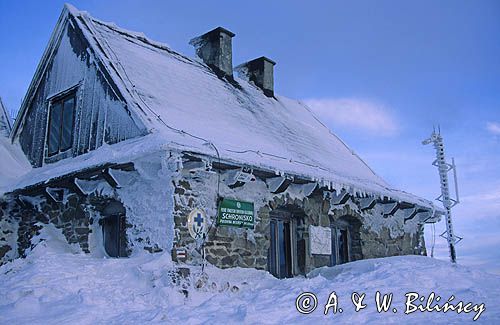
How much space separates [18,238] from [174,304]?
194 inches

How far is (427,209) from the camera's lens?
1371 centimetres

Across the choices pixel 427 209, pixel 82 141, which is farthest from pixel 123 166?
pixel 427 209

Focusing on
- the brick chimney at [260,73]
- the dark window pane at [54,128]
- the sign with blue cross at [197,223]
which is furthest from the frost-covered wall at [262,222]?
the brick chimney at [260,73]

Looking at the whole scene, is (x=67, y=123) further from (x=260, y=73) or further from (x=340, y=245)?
(x=340, y=245)

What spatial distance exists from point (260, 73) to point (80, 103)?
20.3 feet

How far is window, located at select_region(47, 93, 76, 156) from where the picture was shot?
1014 cm

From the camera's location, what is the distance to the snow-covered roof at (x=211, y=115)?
27.6 feet

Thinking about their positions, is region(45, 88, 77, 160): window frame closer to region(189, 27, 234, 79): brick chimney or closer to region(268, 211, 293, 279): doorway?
region(189, 27, 234, 79): brick chimney

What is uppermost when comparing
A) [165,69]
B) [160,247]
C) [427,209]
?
[165,69]

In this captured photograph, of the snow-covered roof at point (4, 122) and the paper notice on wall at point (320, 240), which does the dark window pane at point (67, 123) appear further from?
the paper notice on wall at point (320, 240)

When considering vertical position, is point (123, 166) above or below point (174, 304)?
above

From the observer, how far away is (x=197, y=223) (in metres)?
7.94

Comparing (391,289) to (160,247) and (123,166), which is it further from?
(123,166)

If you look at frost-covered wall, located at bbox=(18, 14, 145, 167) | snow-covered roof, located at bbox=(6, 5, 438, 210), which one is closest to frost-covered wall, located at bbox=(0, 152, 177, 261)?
frost-covered wall, located at bbox=(18, 14, 145, 167)
